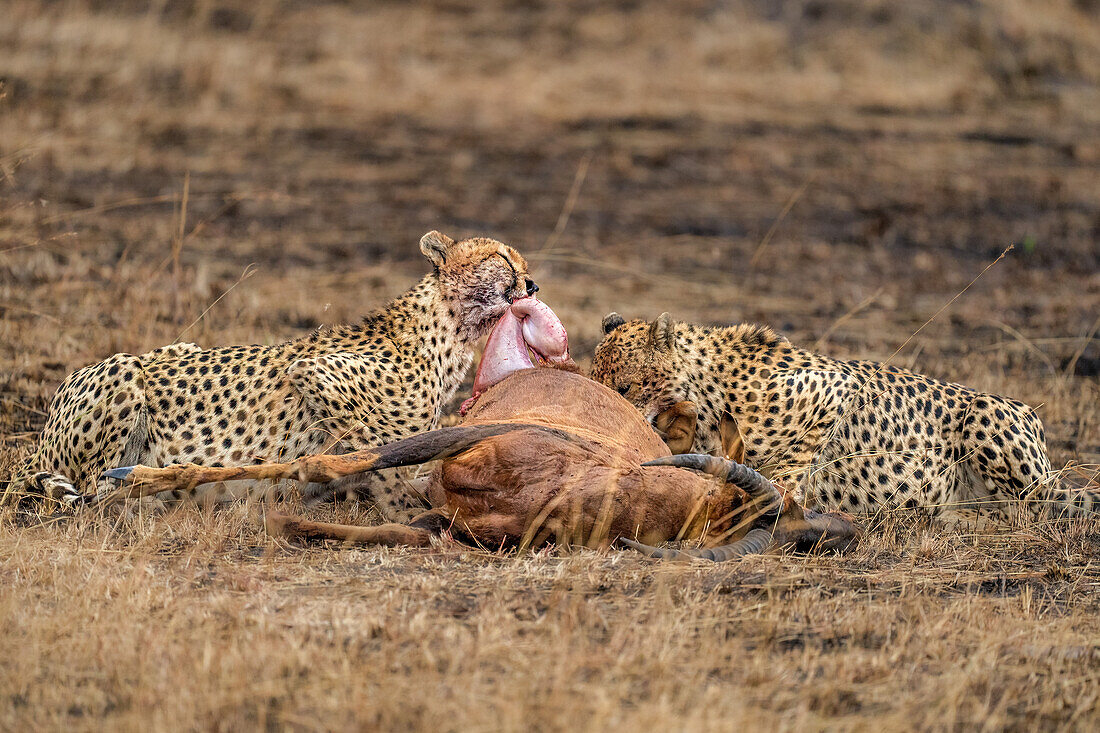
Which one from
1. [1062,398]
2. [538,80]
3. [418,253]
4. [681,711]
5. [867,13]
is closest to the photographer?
[681,711]

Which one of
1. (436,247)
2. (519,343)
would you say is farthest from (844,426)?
(436,247)

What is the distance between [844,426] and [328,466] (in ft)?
9.31

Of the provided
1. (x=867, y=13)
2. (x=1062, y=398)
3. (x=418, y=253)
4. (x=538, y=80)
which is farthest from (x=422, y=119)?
(x=1062, y=398)

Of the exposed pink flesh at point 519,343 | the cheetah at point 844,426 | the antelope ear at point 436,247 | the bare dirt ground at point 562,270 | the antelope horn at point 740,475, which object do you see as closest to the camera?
the bare dirt ground at point 562,270

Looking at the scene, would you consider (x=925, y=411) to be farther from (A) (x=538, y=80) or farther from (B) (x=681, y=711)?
(A) (x=538, y=80)

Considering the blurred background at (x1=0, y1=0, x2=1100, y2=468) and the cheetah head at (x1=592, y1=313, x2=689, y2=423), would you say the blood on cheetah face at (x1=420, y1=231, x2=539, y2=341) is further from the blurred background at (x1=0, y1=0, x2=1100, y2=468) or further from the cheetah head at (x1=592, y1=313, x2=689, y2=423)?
the blurred background at (x1=0, y1=0, x2=1100, y2=468)

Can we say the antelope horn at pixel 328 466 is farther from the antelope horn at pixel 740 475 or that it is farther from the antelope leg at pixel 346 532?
the antelope horn at pixel 740 475

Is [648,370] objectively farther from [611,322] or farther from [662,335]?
[611,322]

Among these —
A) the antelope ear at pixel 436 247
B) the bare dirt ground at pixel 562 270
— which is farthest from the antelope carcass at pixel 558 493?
the antelope ear at pixel 436 247

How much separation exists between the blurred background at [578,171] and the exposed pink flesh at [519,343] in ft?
5.22

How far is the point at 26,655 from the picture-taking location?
3727mm

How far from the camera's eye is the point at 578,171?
15.5 metres

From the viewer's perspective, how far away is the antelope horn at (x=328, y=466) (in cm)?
478

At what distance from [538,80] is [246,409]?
557 inches
